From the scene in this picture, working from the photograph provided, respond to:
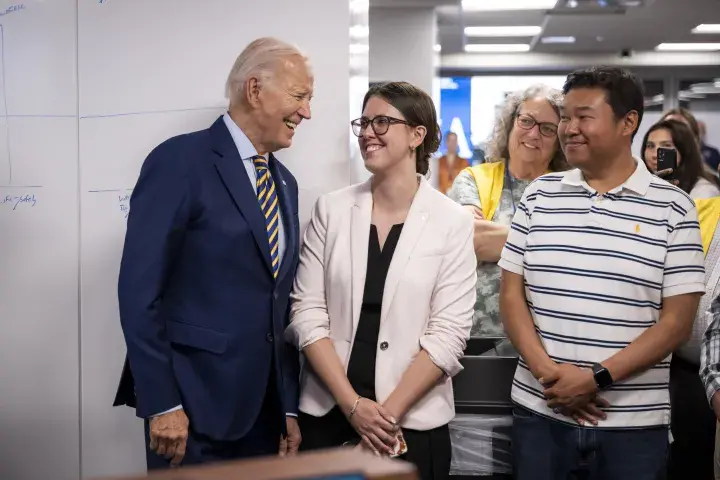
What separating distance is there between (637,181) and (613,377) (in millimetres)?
535

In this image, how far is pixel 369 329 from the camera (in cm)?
213

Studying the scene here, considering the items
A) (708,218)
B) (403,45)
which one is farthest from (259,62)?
(403,45)

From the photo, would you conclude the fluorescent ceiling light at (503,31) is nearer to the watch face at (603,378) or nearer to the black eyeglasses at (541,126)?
the black eyeglasses at (541,126)

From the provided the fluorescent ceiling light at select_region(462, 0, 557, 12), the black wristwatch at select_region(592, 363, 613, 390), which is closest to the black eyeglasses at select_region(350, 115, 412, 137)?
the black wristwatch at select_region(592, 363, 613, 390)

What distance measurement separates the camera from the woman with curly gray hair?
2.61m

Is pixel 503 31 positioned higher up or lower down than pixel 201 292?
higher up

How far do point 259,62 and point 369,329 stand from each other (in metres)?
0.79

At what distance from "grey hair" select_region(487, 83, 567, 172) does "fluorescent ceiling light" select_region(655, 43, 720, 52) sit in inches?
356

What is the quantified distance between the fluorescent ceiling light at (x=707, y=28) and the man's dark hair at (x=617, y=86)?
828cm

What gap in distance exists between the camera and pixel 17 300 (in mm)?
2740

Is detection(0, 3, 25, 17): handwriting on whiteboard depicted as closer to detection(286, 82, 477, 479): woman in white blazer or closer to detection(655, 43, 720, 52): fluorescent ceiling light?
detection(286, 82, 477, 479): woman in white blazer

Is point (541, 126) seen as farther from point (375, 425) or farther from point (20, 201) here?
point (20, 201)

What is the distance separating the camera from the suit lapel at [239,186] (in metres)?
1.95

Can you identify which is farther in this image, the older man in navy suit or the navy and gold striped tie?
the navy and gold striped tie
